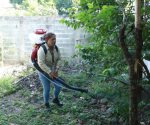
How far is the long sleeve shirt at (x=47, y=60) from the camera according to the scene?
22.2 feet

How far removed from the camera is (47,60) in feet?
22.9

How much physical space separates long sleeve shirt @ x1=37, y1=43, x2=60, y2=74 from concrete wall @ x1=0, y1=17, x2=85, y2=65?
5.94 m

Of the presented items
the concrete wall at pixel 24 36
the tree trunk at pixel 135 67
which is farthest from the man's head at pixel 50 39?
the concrete wall at pixel 24 36

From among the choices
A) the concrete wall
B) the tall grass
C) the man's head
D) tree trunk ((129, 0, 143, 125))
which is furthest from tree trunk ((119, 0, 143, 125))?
the concrete wall

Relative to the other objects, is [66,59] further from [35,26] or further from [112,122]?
[112,122]

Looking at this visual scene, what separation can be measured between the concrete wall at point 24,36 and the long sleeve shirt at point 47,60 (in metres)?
5.94

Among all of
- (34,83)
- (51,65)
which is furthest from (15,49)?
A: (51,65)

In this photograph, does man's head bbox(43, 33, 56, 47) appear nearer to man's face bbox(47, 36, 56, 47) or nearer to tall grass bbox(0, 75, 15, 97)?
man's face bbox(47, 36, 56, 47)

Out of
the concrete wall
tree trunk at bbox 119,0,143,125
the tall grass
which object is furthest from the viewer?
the concrete wall

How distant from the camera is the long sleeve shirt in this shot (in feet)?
22.2

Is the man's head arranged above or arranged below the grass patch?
above

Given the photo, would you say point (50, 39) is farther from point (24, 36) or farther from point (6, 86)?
point (24, 36)

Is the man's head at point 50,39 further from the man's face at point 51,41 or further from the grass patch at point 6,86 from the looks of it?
the grass patch at point 6,86

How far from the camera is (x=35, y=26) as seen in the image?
13.0 m
